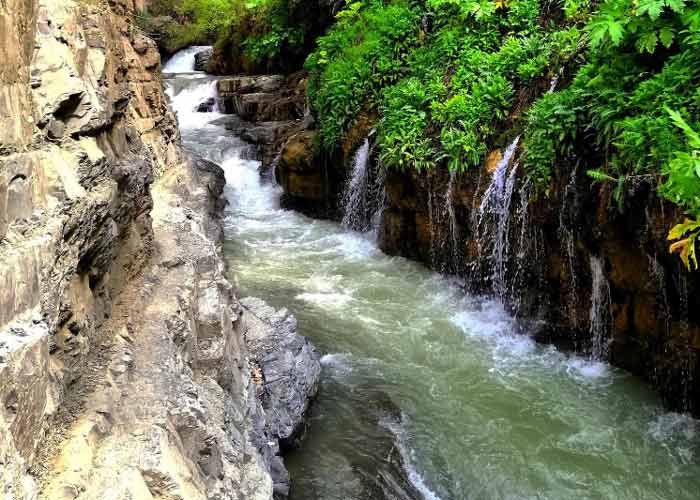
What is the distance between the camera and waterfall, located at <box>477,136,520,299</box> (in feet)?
27.3

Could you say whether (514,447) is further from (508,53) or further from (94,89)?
(508,53)

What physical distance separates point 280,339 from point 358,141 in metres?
5.96

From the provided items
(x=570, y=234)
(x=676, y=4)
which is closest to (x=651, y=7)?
(x=676, y=4)

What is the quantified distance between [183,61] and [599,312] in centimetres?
2031

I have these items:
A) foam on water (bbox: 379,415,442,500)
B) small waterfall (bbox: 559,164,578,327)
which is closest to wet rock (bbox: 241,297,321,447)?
foam on water (bbox: 379,415,442,500)

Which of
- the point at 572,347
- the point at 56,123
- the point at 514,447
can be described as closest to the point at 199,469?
the point at 56,123

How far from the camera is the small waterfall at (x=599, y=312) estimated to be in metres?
7.14

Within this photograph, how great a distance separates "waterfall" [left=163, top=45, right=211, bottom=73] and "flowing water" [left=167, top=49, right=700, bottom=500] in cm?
1547

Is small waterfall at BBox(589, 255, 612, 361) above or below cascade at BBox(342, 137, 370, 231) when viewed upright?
below

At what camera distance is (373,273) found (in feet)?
32.5

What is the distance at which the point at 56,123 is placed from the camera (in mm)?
3734

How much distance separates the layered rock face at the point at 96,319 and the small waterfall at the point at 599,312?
3773 mm

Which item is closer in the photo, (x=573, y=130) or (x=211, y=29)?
(x=573, y=130)

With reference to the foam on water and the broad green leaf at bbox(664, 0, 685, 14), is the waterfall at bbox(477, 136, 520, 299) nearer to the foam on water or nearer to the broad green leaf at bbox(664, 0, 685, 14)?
the broad green leaf at bbox(664, 0, 685, 14)
